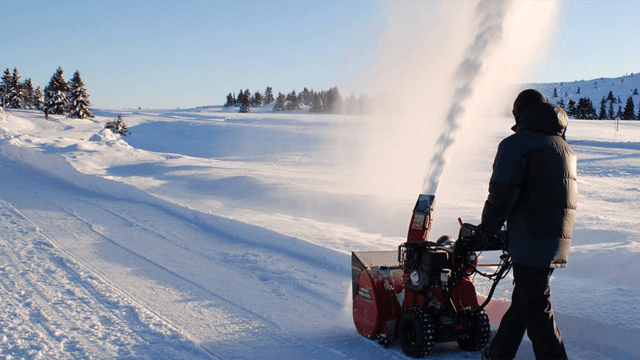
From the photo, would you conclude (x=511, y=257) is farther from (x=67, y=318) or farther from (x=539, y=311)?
(x=67, y=318)

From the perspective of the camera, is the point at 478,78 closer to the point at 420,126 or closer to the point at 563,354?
the point at 563,354

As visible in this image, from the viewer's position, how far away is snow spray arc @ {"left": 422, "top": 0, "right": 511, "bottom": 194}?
5.67m

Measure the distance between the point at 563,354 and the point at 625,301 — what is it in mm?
2214

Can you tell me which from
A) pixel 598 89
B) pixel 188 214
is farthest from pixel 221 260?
pixel 598 89

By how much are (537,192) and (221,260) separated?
5.45 m

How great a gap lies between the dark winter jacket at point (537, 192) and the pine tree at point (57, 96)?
6607 cm

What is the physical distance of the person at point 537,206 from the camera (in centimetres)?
334

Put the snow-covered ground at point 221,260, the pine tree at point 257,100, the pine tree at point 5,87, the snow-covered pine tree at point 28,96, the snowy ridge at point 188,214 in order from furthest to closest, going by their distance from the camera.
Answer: the pine tree at point 257,100 → the snow-covered pine tree at point 28,96 → the pine tree at point 5,87 → the snowy ridge at point 188,214 → the snow-covered ground at point 221,260

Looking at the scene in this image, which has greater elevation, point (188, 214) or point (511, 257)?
point (511, 257)

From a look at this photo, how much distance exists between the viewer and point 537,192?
334 cm

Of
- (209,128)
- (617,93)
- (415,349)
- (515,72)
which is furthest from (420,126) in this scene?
(617,93)

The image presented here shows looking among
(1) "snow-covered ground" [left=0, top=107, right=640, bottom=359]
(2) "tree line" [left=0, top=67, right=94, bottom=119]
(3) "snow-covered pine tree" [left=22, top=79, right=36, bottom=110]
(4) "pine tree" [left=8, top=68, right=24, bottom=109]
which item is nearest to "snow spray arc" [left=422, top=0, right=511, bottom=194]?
(1) "snow-covered ground" [left=0, top=107, right=640, bottom=359]

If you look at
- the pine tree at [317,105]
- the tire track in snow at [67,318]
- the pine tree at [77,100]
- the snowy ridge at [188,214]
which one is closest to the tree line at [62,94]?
the pine tree at [77,100]

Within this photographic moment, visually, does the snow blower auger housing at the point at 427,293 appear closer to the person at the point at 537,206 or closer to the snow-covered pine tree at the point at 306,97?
the person at the point at 537,206
